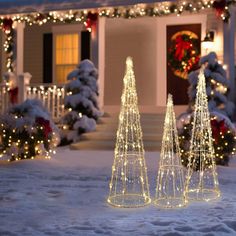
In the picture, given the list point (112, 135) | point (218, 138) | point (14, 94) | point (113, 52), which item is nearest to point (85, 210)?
point (218, 138)

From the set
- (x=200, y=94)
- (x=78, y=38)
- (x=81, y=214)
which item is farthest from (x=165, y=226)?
(x=78, y=38)

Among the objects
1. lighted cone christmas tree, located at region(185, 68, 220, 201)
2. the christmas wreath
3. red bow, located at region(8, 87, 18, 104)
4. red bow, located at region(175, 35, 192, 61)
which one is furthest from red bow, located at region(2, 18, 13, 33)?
lighted cone christmas tree, located at region(185, 68, 220, 201)

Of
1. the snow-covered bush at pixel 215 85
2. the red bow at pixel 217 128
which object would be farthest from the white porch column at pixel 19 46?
the red bow at pixel 217 128

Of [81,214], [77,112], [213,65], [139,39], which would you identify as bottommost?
[81,214]

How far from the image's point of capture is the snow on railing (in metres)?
15.1

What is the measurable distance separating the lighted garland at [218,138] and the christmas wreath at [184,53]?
6447 millimetres

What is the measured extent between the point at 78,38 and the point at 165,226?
518 inches

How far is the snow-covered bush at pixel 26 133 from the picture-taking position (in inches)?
421

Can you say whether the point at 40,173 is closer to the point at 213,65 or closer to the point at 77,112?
the point at 77,112

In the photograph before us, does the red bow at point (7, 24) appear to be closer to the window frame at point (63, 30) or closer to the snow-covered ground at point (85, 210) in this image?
the window frame at point (63, 30)

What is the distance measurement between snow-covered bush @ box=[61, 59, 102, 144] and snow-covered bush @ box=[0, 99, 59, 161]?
3141 mm

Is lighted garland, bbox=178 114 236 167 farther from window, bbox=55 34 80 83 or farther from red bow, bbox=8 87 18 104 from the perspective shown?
window, bbox=55 34 80 83

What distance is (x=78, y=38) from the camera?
17844mm

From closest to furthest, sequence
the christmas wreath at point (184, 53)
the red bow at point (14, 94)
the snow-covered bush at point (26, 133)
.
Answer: the snow-covered bush at point (26, 133) → the red bow at point (14, 94) → the christmas wreath at point (184, 53)
